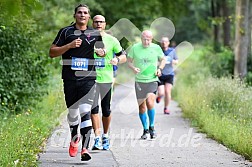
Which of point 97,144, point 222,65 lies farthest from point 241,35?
point 97,144

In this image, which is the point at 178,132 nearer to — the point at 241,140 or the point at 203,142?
the point at 203,142

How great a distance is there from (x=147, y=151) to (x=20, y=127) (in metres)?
Answer: 2.14

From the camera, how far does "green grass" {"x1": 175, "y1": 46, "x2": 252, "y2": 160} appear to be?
9.65m

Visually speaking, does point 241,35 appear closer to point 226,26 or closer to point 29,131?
point 226,26

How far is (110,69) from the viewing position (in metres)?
10.1

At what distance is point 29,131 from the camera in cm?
916

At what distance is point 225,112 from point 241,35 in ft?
20.4

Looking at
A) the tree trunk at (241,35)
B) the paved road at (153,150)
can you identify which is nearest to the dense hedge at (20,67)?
the paved road at (153,150)

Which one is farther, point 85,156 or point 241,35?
point 241,35

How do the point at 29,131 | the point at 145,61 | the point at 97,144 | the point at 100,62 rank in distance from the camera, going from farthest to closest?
the point at 145,61 → the point at 100,62 → the point at 97,144 → the point at 29,131

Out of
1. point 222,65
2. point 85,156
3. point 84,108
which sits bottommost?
point 222,65

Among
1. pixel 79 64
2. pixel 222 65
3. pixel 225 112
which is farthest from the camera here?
pixel 222 65

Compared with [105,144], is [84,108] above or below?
above

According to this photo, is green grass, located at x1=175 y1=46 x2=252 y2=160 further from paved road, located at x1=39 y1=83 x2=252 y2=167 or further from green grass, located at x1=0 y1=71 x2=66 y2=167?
green grass, located at x1=0 y1=71 x2=66 y2=167
